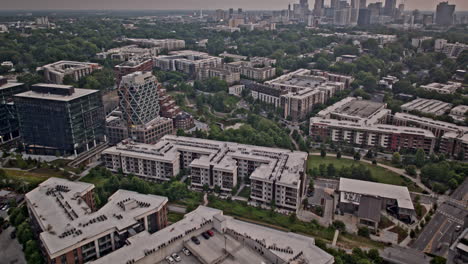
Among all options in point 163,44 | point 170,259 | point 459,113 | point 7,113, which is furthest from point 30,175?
point 163,44

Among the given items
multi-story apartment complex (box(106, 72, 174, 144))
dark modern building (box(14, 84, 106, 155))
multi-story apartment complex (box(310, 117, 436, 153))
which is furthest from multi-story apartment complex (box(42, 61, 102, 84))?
multi-story apartment complex (box(310, 117, 436, 153))

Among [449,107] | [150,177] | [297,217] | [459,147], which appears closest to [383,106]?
[449,107]

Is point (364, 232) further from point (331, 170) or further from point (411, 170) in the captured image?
point (411, 170)

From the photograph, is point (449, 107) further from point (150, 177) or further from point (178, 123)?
point (150, 177)

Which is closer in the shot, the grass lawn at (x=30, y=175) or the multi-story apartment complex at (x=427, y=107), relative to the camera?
the grass lawn at (x=30, y=175)

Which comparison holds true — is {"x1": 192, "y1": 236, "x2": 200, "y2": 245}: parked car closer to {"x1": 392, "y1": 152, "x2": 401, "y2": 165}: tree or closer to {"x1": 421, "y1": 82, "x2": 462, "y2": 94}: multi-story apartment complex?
{"x1": 392, "y1": 152, "x2": 401, "y2": 165}: tree

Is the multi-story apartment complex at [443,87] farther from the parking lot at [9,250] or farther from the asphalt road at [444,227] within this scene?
the parking lot at [9,250]

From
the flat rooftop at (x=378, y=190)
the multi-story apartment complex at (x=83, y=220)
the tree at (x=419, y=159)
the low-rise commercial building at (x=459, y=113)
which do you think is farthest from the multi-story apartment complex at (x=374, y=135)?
the multi-story apartment complex at (x=83, y=220)
